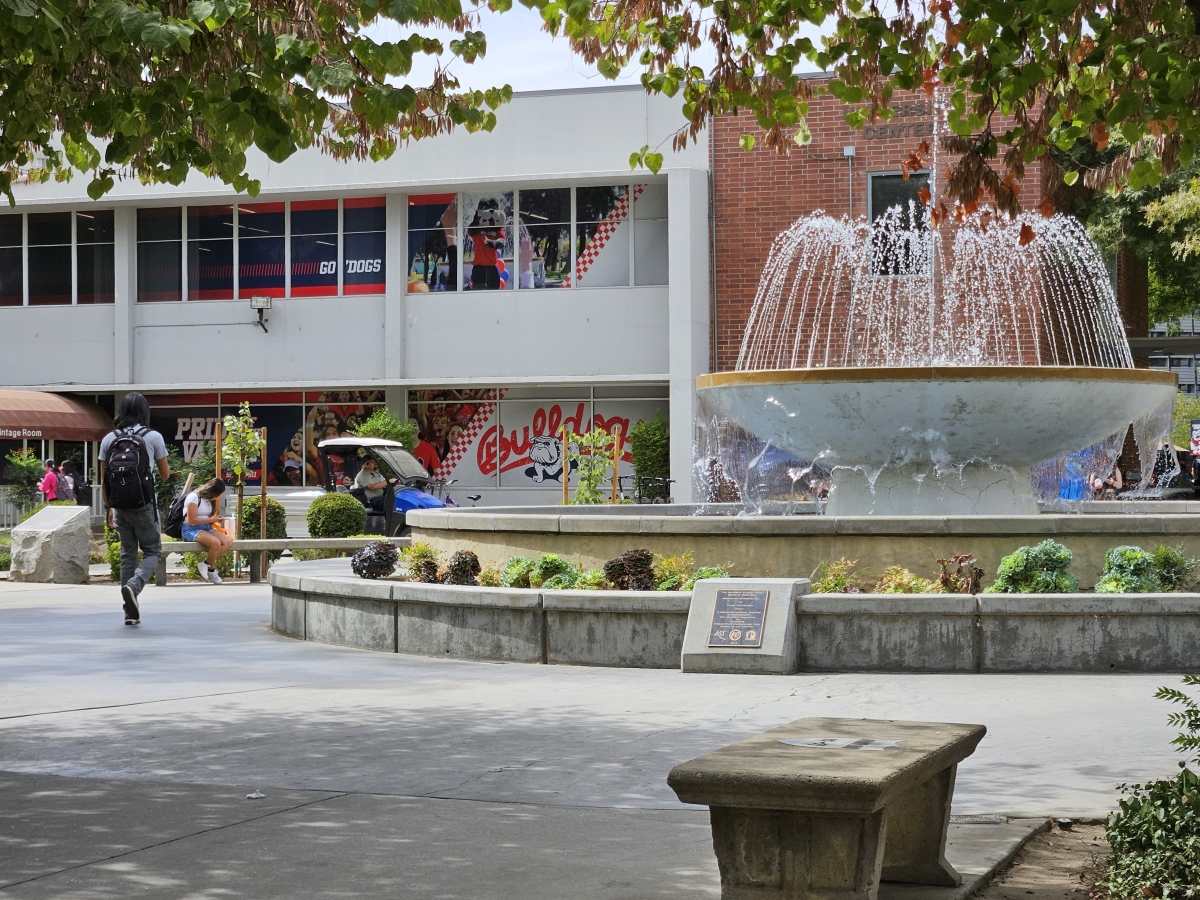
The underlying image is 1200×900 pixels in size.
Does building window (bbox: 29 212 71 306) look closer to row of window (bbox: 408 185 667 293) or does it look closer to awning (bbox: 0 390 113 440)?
awning (bbox: 0 390 113 440)

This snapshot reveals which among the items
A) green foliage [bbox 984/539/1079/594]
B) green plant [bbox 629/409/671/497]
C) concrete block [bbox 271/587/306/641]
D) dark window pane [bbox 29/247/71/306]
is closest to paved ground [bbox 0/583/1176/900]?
green foliage [bbox 984/539/1079/594]

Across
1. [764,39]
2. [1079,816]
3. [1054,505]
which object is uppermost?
[764,39]

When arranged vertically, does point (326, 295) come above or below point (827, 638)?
above

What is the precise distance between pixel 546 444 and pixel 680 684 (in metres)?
23.6

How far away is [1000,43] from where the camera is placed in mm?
5734

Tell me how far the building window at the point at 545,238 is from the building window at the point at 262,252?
5808mm

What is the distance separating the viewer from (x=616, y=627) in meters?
9.74

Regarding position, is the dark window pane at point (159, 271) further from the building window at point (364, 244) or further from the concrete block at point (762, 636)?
the concrete block at point (762, 636)

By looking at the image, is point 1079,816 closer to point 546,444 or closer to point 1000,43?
point 1000,43

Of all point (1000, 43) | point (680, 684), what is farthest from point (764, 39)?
point (680, 684)

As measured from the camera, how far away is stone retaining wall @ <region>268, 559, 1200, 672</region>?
903 cm

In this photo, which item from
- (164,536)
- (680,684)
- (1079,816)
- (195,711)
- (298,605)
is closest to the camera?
(1079,816)

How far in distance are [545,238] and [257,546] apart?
15.3m

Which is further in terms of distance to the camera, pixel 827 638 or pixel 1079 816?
pixel 827 638
